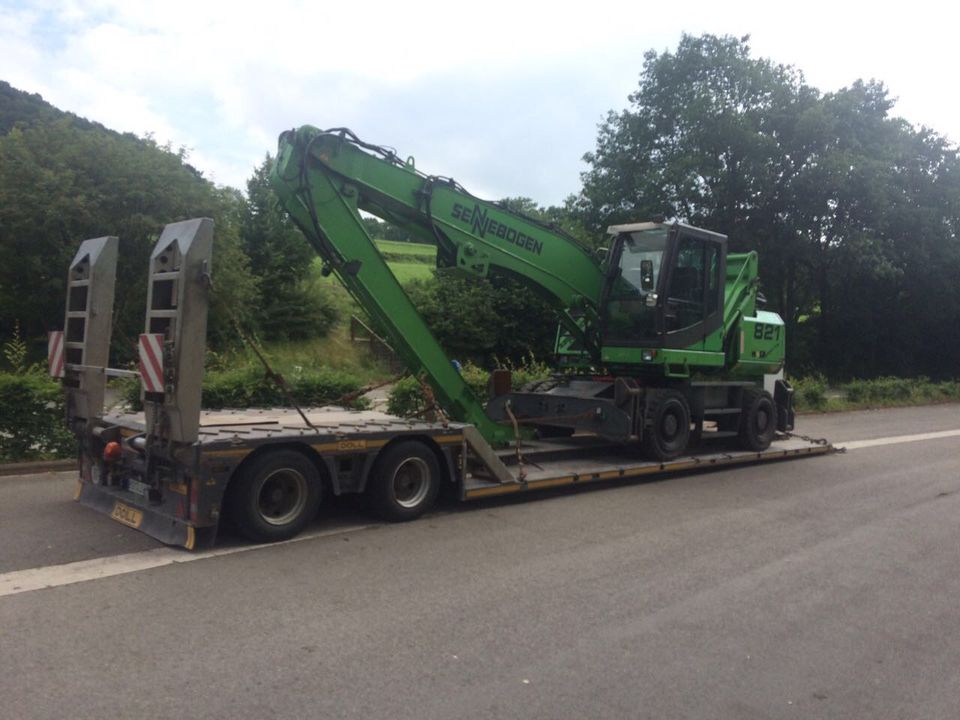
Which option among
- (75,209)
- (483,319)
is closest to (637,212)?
(483,319)

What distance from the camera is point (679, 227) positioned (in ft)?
36.8

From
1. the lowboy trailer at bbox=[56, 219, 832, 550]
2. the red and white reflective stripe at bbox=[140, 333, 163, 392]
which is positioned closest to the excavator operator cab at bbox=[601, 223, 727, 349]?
the lowboy trailer at bbox=[56, 219, 832, 550]

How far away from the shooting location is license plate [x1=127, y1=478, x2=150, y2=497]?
279 inches

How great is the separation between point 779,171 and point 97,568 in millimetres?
27553

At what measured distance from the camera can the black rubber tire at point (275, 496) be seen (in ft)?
22.2

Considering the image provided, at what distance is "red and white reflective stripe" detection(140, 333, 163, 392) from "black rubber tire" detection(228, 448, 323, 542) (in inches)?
38.3

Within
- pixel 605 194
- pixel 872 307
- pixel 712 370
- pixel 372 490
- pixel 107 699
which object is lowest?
pixel 107 699

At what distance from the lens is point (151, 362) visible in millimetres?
6586

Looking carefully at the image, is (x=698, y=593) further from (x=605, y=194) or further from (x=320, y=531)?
(x=605, y=194)

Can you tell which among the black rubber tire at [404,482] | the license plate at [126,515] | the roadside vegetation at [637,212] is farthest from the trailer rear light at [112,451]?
the roadside vegetation at [637,212]

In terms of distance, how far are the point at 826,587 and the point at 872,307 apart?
3604 cm

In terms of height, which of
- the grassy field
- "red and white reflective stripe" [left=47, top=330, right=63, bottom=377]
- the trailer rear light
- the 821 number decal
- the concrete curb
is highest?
the grassy field

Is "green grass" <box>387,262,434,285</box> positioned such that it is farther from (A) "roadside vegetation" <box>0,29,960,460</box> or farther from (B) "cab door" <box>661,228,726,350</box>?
(B) "cab door" <box>661,228,726,350</box>

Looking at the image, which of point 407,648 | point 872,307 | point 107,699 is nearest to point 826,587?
point 407,648
